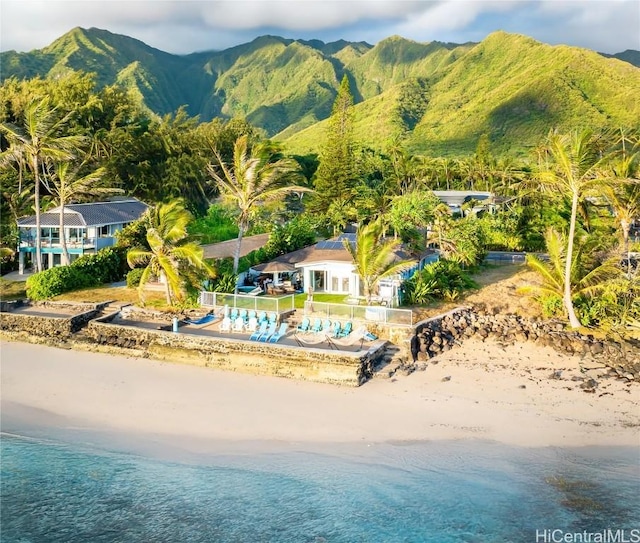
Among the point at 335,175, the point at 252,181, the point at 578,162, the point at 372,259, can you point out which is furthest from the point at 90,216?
the point at 578,162

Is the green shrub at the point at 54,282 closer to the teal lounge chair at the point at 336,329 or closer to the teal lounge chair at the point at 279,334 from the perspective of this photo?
the teal lounge chair at the point at 279,334

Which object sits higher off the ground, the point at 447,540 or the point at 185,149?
the point at 185,149

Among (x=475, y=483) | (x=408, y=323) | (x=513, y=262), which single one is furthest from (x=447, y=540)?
(x=513, y=262)

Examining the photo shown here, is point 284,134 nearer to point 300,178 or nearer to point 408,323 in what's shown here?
point 300,178

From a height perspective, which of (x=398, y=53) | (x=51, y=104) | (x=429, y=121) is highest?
(x=398, y=53)

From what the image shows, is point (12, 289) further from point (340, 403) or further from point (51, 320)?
point (340, 403)

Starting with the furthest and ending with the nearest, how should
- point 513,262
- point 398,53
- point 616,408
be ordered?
point 398,53 → point 513,262 → point 616,408
